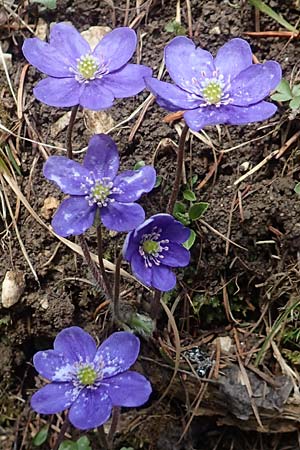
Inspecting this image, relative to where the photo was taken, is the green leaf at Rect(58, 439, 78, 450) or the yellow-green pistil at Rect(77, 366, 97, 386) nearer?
A: the yellow-green pistil at Rect(77, 366, 97, 386)

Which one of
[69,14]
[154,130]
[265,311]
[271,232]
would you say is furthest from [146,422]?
[69,14]

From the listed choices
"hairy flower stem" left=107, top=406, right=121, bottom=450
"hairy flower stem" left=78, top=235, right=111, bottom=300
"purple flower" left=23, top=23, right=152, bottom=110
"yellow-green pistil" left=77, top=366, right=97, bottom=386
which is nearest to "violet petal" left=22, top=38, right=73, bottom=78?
"purple flower" left=23, top=23, right=152, bottom=110

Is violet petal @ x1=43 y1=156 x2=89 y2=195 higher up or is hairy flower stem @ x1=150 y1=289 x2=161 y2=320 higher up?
violet petal @ x1=43 y1=156 x2=89 y2=195

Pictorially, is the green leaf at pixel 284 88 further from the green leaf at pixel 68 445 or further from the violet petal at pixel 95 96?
the green leaf at pixel 68 445

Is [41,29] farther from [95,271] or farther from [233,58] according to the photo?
[95,271]

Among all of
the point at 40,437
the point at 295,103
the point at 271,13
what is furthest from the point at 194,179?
the point at 40,437

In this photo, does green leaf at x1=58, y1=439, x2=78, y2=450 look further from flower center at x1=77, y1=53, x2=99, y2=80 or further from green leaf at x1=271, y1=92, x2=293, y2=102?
green leaf at x1=271, y1=92, x2=293, y2=102
